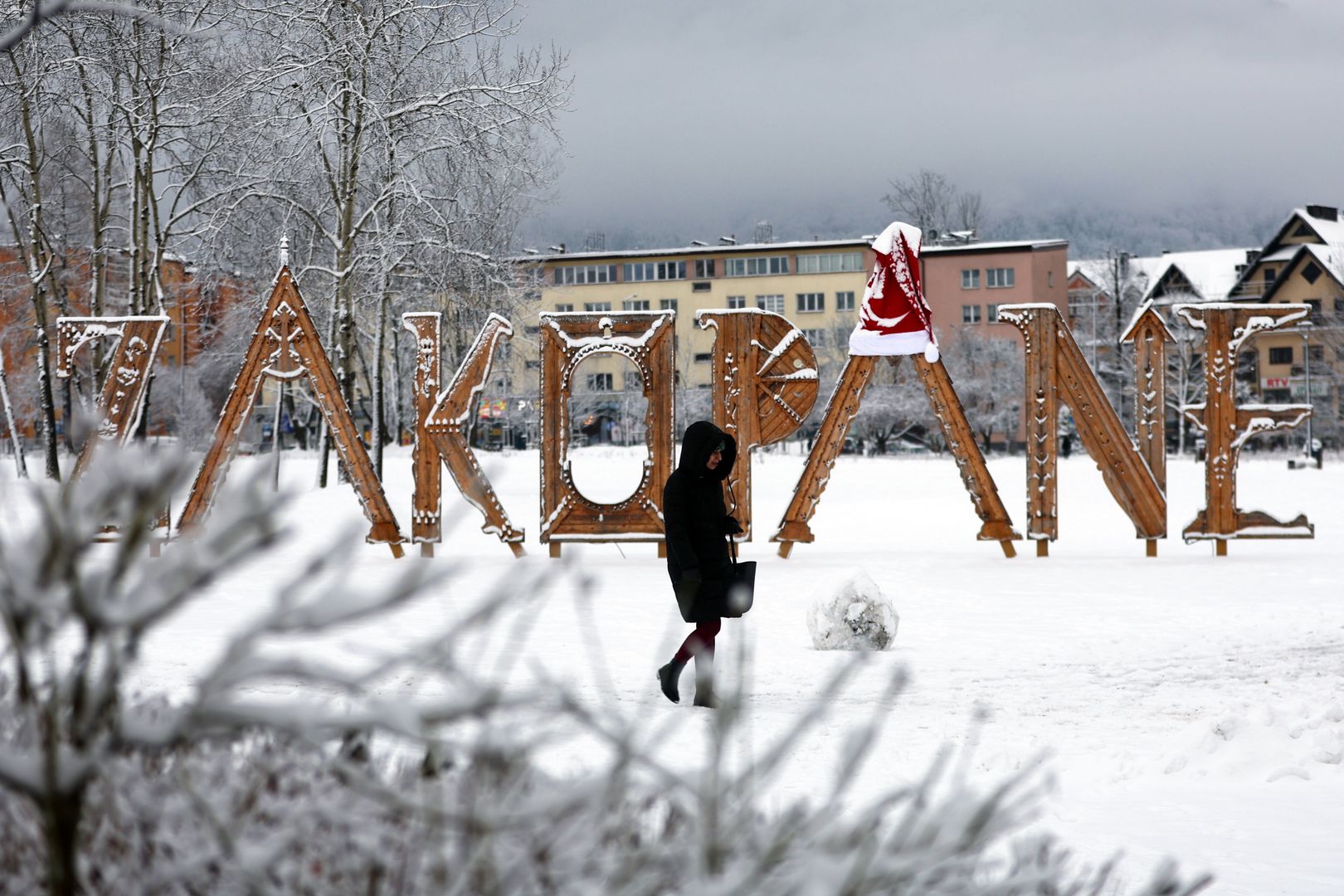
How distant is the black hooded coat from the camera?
25.0ft

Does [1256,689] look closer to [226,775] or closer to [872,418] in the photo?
[226,775]

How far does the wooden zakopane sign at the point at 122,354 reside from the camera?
15008 mm

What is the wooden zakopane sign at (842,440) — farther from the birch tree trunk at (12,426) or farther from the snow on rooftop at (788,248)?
the snow on rooftop at (788,248)

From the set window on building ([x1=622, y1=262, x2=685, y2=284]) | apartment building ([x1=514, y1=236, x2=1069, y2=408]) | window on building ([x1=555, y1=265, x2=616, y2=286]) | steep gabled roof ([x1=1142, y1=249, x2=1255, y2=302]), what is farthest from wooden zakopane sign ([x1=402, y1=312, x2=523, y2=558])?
window on building ([x1=555, y1=265, x2=616, y2=286])

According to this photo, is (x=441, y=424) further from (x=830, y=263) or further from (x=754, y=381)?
(x=830, y=263)

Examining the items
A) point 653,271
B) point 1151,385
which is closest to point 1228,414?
point 1151,385

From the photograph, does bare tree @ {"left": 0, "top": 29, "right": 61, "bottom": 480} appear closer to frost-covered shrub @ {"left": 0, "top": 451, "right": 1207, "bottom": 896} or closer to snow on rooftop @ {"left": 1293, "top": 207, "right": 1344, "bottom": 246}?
frost-covered shrub @ {"left": 0, "top": 451, "right": 1207, "bottom": 896}

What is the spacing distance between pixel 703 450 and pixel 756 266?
71.7 meters

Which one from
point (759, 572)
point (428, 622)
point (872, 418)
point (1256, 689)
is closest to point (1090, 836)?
point (1256, 689)

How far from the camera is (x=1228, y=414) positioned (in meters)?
15.2

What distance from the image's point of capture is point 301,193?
89.5 ft

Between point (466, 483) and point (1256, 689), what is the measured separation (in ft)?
29.0

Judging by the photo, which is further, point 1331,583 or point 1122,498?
point 1122,498

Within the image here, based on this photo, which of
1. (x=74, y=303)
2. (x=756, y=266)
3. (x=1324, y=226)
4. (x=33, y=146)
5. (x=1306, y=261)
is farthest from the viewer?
(x=756, y=266)
